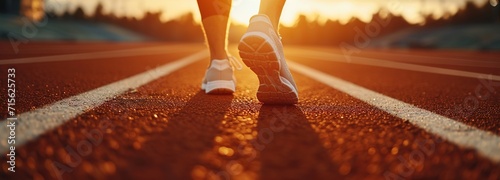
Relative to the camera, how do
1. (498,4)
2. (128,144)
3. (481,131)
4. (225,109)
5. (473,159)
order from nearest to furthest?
(473,159) < (128,144) < (481,131) < (225,109) < (498,4)

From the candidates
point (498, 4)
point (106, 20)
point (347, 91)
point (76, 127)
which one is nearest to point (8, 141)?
point (76, 127)

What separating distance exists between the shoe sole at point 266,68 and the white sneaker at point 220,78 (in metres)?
0.49

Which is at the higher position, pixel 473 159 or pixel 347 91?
pixel 473 159

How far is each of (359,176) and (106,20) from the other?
320ft

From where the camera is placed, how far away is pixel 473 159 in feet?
4.07

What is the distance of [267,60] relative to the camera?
6.95 ft

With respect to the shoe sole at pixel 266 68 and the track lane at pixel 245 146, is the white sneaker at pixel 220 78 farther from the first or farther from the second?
the track lane at pixel 245 146

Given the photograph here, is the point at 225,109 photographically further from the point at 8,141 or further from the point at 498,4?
the point at 498,4

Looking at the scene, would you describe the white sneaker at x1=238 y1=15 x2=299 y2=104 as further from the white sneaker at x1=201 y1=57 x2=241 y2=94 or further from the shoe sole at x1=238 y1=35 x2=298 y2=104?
the white sneaker at x1=201 y1=57 x2=241 y2=94

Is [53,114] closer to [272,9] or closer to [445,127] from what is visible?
[272,9]

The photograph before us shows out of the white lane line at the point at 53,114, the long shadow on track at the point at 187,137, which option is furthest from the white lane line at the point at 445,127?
the white lane line at the point at 53,114

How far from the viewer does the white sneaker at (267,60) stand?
2.09m

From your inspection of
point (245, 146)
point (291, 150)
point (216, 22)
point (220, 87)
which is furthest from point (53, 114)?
point (216, 22)

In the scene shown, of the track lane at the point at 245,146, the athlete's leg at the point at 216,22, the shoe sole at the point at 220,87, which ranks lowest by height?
the shoe sole at the point at 220,87
